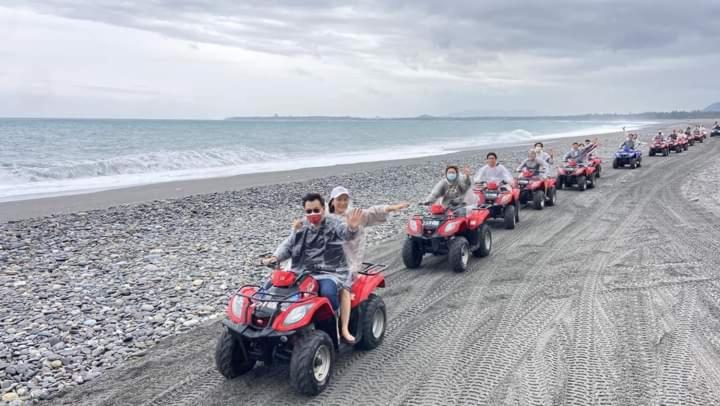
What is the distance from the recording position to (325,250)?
5523mm

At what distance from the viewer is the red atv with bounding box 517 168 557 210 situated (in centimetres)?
1420

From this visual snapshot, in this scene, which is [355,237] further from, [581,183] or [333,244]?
[581,183]

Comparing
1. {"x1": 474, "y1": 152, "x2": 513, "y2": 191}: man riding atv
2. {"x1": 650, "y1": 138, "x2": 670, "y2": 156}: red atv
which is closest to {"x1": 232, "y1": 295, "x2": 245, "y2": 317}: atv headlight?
{"x1": 474, "y1": 152, "x2": 513, "y2": 191}: man riding atv

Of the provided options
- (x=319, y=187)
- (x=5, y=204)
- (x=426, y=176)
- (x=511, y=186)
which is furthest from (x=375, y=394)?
(x=426, y=176)

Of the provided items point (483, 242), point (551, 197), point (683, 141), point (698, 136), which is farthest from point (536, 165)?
point (698, 136)

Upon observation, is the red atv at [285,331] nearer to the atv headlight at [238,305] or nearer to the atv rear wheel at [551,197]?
the atv headlight at [238,305]

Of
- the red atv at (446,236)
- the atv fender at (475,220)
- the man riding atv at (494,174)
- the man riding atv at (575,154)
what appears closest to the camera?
the red atv at (446,236)

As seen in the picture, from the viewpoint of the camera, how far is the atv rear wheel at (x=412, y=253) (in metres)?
8.81

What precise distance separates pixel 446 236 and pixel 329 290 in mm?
3821

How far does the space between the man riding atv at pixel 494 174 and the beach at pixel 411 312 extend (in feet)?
3.53

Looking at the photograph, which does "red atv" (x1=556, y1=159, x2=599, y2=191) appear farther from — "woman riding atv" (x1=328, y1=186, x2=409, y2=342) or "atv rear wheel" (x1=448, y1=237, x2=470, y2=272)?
"woman riding atv" (x1=328, y1=186, x2=409, y2=342)

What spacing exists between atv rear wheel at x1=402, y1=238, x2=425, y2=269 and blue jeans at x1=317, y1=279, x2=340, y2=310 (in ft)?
11.9

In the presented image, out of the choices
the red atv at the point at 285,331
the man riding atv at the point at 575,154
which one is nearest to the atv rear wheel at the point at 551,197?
A: the man riding atv at the point at 575,154

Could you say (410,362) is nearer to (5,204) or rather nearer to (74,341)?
(74,341)
